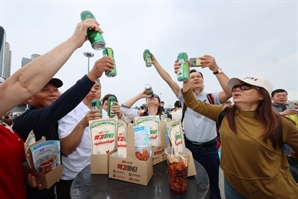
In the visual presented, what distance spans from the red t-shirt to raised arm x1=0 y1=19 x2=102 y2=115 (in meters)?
0.35

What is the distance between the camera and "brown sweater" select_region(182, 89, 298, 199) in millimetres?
1172

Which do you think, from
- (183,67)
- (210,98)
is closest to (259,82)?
(183,67)

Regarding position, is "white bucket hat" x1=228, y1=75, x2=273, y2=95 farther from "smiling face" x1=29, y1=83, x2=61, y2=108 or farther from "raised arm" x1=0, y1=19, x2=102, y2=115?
"smiling face" x1=29, y1=83, x2=61, y2=108

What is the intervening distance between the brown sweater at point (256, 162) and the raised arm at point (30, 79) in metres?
1.44

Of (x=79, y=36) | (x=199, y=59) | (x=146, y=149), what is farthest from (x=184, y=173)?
(x=199, y=59)

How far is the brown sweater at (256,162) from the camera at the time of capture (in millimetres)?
1172

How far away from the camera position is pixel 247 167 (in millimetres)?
1239

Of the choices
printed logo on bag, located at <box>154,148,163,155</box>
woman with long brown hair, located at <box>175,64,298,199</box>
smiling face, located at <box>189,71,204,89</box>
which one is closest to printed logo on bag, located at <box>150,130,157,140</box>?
printed logo on bag, located at <box>154,148,163,155</box>

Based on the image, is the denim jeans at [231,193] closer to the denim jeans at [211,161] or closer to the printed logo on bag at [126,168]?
the denim jeans at [211,161]

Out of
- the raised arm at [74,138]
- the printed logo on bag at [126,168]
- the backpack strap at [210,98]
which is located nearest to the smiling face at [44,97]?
the raised arm at [74,138]

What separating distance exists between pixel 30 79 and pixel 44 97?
84 cm

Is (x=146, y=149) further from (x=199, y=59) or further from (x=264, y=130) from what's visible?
(x=199, y=59)

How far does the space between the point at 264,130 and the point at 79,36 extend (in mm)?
1551

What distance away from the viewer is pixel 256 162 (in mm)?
1203
